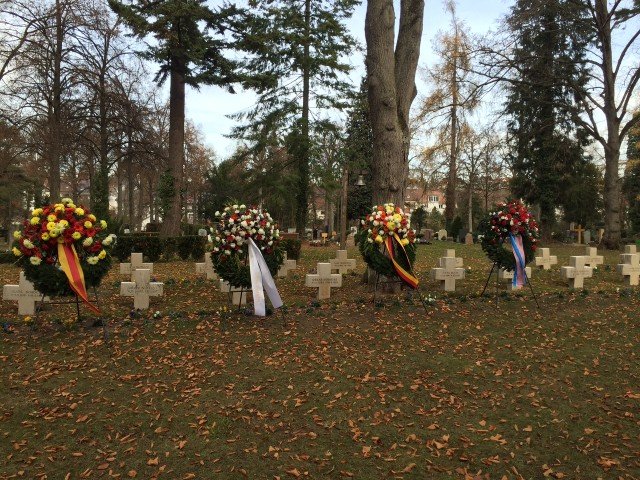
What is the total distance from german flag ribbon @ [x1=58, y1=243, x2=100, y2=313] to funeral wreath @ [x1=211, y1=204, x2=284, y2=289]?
1915 millimetres

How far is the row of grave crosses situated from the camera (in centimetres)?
743

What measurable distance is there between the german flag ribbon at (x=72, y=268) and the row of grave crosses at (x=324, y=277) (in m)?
A: 0.84

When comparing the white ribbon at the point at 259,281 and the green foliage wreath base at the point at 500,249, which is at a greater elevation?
the green foliage wreath base at the point at 500,249

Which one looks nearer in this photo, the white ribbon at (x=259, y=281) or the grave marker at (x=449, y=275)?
the white ribbon at (x=259, y=281)

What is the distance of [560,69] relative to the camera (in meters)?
22.1

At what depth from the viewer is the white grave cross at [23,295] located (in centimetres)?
739

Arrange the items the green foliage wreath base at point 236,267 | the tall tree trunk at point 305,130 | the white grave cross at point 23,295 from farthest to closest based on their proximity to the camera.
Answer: the tall tree trunk at point 305,130
the white grave cross at point 23,295
the green foliage wreath base at point 236,267

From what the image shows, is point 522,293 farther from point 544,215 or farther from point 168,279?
point 544,215

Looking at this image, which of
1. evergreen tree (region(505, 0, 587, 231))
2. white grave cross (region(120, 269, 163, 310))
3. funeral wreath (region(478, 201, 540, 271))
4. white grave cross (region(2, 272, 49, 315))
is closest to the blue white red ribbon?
funeral wreath (region(478, 201, 540, 271))

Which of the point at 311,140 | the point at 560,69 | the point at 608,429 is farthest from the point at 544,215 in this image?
the point at 608,429

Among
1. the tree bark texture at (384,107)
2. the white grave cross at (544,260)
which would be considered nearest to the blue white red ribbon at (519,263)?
the tree bark texture at (384,107)

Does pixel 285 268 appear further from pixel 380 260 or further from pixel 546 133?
pixel 546 133

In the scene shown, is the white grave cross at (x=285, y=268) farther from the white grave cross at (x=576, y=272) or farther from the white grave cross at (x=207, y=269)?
the white grave cross at (x=576, y=272)

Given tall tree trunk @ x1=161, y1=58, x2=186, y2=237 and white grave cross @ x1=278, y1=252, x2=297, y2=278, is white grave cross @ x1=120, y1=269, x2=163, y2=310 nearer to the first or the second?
white grave cross @ x1=278, y1=252, x2=297, y2=278
